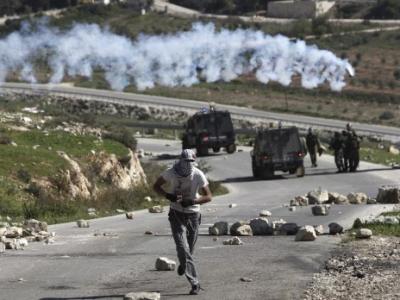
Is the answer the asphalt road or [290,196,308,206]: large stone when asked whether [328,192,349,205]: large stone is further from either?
the asphalt road

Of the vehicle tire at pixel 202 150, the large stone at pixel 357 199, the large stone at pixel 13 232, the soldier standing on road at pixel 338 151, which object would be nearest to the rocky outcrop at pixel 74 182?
the large stone at pixel 357 199

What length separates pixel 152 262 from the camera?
1836 centimetres

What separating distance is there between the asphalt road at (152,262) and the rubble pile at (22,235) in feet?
0.82

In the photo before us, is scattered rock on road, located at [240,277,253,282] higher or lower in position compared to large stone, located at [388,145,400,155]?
higher

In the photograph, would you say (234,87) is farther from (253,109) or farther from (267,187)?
(267,187)

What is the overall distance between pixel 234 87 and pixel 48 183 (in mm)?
62651

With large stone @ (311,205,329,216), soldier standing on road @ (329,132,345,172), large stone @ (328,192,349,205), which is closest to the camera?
large stone @ (311,205,329,216)

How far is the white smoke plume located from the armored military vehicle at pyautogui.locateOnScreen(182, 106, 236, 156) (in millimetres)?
1878

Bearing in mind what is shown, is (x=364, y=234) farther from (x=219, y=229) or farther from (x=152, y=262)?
(x=152, y=262)

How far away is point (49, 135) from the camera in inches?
1515

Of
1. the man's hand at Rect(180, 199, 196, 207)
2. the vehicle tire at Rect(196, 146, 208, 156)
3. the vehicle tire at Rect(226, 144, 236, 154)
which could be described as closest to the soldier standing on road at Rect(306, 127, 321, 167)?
the vehicle tire at Rect(196, 146, 208, 156)

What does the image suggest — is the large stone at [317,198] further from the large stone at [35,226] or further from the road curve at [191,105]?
the road curve at [191,105]

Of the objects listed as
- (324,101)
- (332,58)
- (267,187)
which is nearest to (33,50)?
(267,187)

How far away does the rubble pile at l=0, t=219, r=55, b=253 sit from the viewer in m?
20.8
